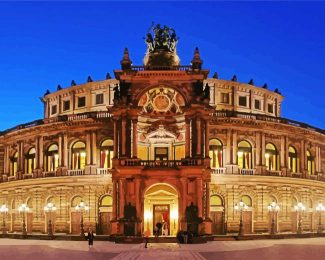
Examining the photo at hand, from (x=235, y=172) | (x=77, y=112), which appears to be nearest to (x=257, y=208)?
(x=235, y=172)

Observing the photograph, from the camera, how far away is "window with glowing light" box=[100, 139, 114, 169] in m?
Answer: 73.4

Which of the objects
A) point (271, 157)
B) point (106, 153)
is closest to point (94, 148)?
point (106, 153)

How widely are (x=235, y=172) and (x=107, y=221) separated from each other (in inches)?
648

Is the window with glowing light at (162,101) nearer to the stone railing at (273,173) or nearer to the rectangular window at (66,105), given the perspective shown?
the stone railing at (273,173)

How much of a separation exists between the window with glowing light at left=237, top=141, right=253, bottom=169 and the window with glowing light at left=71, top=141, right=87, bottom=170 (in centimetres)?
1917

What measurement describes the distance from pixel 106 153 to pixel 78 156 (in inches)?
159

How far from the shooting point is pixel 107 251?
47938 mm

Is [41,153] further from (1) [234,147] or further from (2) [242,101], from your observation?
(2) [242,101]

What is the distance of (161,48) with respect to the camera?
233ft

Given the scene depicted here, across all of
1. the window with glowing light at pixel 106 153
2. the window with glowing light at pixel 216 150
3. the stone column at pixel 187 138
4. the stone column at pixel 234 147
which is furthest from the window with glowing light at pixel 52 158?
the stone column at pixel 234 147

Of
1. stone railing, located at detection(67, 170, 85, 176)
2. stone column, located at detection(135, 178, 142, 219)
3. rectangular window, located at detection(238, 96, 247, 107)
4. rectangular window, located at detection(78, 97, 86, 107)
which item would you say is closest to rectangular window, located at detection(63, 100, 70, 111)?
rectangular window, located at detection(78, 97, 86, 107)

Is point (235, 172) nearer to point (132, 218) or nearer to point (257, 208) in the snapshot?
point (257, 208)

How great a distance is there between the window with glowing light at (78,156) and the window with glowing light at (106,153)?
261 cm

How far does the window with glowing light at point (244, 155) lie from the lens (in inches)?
2953
